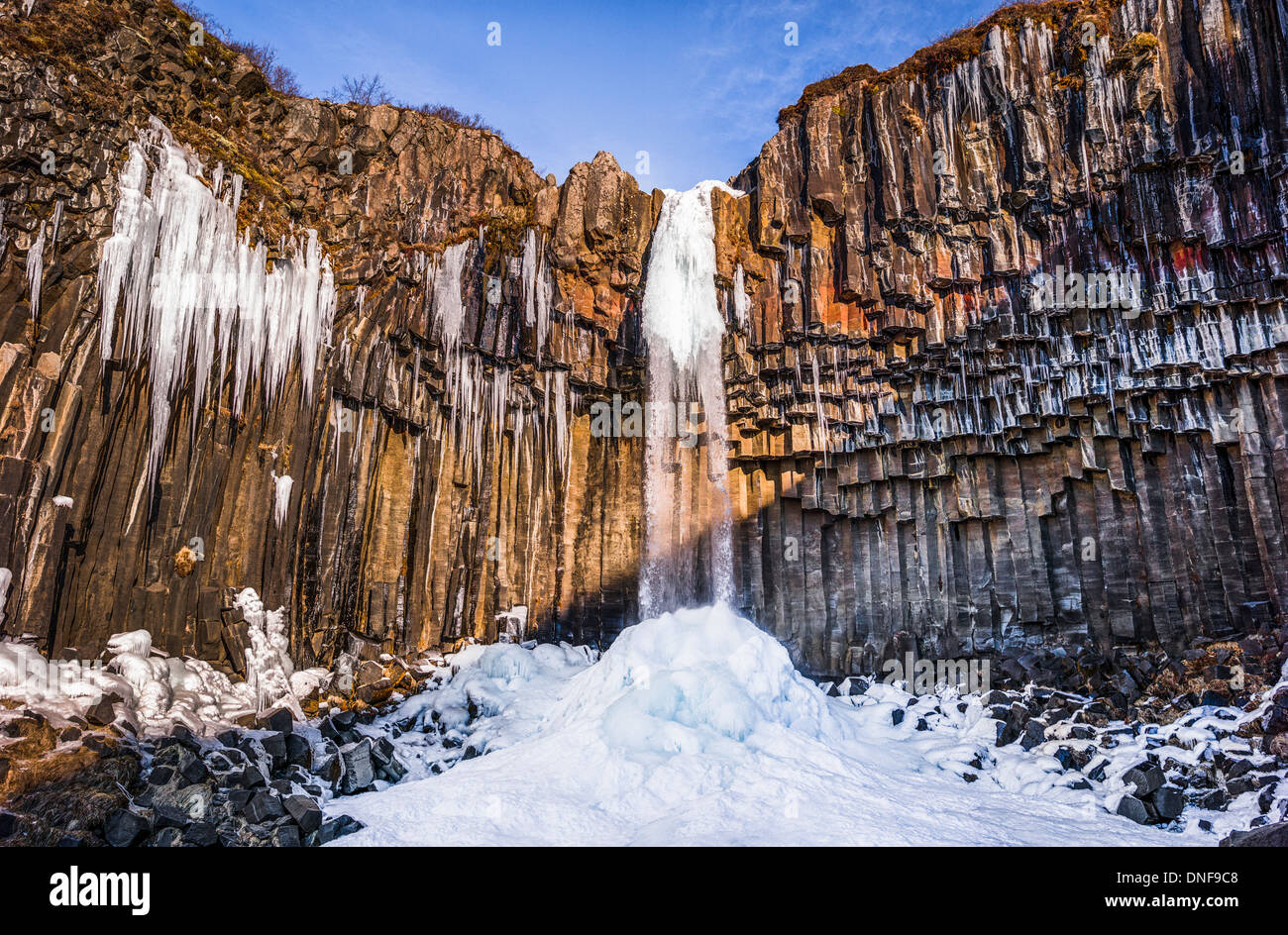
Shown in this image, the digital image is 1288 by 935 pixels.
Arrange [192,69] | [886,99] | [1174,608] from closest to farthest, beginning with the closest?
1. [1174,608]
2. [192,69]
3. [886,99]

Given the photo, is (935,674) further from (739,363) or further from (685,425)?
(739,363)

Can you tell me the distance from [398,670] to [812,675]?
346 inches

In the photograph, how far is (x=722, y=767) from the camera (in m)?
10.3

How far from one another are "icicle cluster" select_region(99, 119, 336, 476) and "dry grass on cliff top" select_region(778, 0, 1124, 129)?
12.7 m

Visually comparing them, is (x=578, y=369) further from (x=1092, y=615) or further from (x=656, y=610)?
(x=1092, y=615)

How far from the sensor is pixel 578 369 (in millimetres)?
19703

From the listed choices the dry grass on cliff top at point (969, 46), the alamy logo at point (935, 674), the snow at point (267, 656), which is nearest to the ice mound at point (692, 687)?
the alamy logo at point (935, 674)

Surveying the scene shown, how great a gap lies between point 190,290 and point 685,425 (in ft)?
35.6

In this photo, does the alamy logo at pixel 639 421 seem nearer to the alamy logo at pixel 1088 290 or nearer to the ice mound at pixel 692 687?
the ice mound at pixel 692 687

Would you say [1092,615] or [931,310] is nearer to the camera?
[1092,615]

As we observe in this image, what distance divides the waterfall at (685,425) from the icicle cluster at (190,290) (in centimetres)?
813

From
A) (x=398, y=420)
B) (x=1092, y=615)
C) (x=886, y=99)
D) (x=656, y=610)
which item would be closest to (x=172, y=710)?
(x=398, y=420)

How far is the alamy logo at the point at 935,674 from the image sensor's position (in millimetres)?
15727
